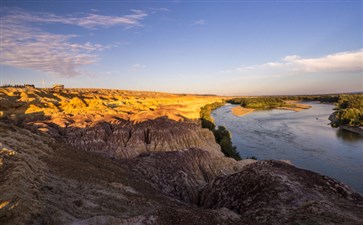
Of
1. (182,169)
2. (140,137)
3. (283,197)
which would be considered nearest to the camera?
(283,197)

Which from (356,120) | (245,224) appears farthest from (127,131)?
(356,120)

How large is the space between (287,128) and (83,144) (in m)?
52.0

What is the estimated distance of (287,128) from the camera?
71.5 metres

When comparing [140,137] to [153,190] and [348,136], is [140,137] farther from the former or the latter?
[348,136]

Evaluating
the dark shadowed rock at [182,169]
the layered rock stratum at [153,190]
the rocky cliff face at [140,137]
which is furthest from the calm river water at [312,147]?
the layered rock stratum at [153,190]

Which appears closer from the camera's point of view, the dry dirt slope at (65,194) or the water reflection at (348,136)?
the dry dirt slope at (65,194)

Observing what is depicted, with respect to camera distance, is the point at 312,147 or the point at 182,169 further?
the point at 312,147

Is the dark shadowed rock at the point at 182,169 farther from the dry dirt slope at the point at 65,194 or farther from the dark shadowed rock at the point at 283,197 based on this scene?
the dry dirt slope at the point at 65,194

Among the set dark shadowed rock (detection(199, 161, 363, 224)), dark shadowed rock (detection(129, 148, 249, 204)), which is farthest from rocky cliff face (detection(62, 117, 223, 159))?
dark shadowed rock (detection(199, 161, 363, 224))

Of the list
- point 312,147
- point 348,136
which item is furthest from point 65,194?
point 348,136

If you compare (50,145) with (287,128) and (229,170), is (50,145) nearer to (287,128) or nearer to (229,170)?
(229,170)

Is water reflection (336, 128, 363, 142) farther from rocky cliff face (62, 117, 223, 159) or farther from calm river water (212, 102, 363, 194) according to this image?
rocky cliff face (62, 117, 223, 159)

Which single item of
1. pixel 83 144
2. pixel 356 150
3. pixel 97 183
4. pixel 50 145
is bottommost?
pixel 356 150

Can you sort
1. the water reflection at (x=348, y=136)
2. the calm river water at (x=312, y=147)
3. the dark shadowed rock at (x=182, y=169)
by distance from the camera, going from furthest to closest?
1. the water reflection at (x=348, y=136)
2. the calm river water at (x=312, y=147)
3. the dark shadowed rock at (x=182, y=169)
